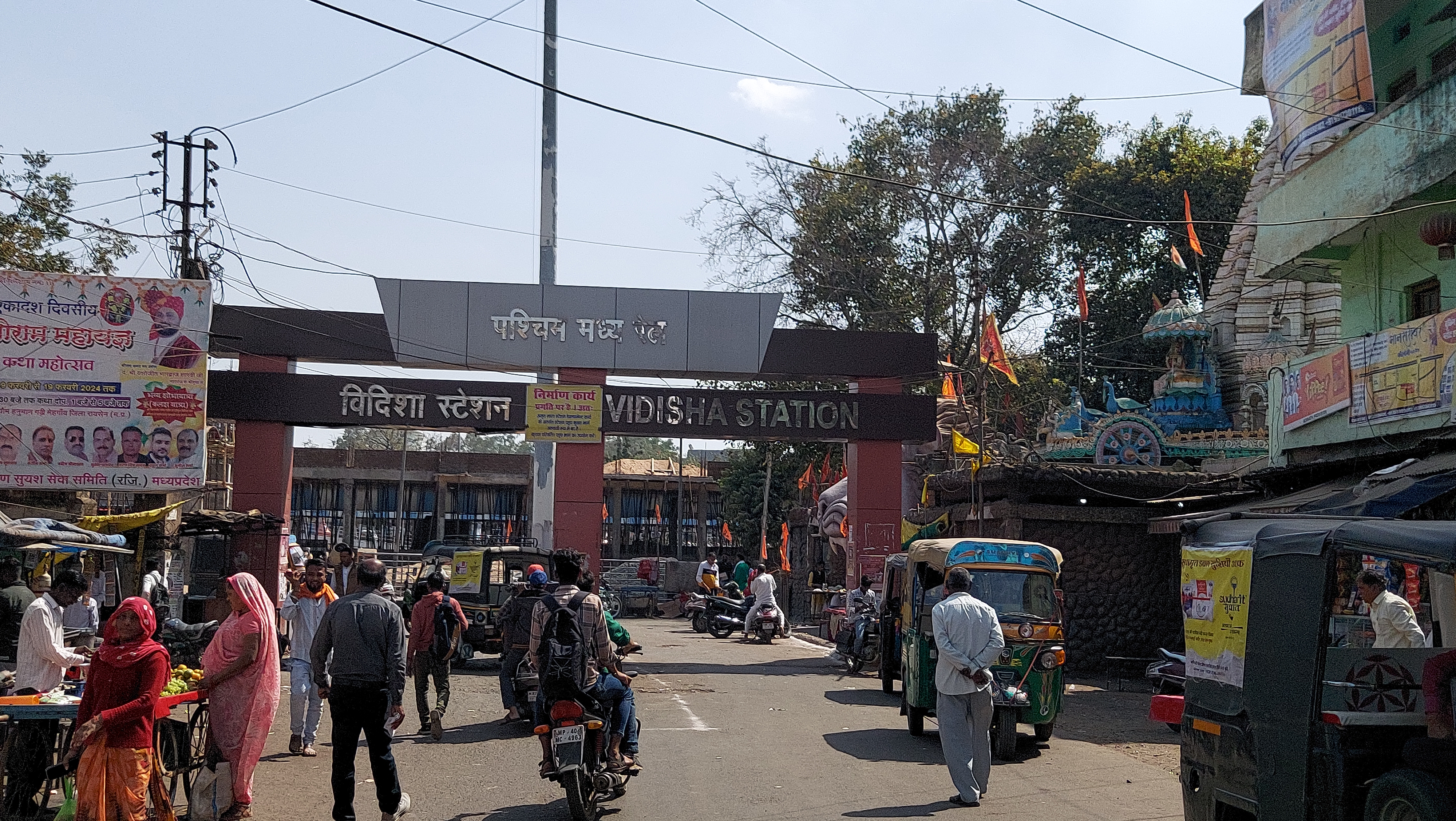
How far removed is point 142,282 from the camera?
959 inches

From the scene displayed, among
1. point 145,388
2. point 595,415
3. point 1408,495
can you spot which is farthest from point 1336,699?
point 145,388

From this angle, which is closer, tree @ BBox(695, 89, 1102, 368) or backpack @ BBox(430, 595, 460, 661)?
backpack @ BBox(430, 595, 460, 661)

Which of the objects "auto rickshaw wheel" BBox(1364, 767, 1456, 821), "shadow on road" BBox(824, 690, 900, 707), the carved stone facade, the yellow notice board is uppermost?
the carved stone facade

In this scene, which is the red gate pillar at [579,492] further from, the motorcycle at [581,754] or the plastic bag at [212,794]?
the plastic bag at [212,794]

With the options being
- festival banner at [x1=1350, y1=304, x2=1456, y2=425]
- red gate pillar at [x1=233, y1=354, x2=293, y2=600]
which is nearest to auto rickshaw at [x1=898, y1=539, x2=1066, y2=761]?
festival banner at [x1=1350, y1=304, x2=1456, y2=425]

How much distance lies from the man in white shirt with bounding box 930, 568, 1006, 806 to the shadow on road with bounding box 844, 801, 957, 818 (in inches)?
8.1

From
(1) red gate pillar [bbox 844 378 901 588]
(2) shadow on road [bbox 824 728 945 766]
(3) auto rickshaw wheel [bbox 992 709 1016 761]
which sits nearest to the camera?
(2) shadow on road [bbox 824 728 945 766]

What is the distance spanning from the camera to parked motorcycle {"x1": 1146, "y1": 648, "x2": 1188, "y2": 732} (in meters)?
13.5

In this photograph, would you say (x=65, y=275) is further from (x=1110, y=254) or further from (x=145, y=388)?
(x=1110, y=254)

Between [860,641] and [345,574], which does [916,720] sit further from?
[345,574]

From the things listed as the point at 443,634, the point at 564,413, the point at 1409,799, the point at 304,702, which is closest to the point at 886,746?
the point at 443,634

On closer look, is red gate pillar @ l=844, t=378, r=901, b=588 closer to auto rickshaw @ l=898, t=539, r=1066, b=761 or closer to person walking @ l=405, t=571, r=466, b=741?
auto rickshaw @ l=898, t=539, r=1066, b=761

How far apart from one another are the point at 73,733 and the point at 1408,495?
11.1m

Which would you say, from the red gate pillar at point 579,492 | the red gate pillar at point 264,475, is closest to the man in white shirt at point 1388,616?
the red gate pillar at point 579,492
